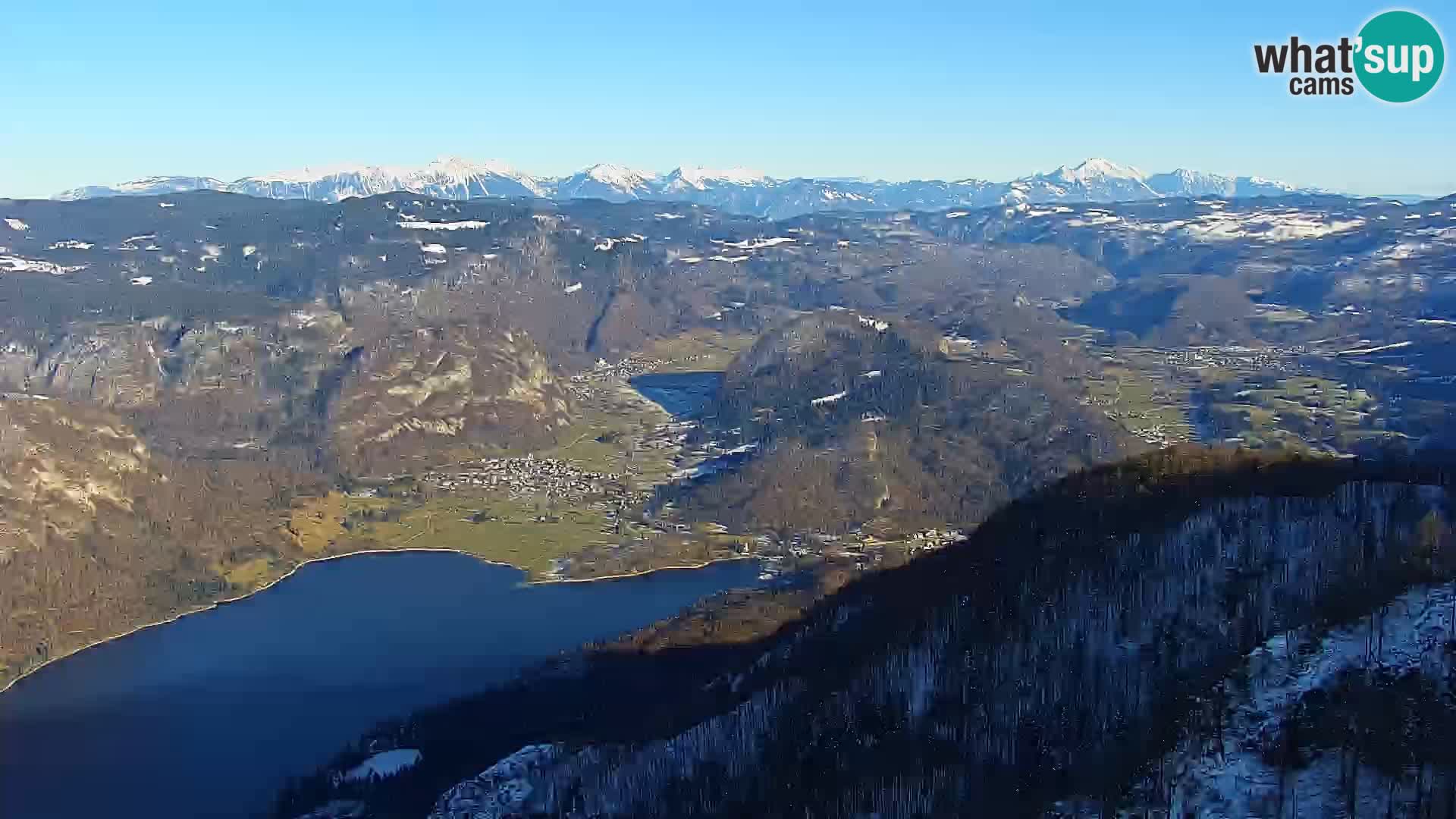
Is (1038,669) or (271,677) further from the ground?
Answer: (1038,669)

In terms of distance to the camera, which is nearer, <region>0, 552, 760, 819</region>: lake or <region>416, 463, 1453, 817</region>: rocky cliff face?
<region>416, 463, 1453, 817</region>: rocky cliff face

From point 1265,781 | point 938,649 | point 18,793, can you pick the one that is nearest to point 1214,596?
point 938,649

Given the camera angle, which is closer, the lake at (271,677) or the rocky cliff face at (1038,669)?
the rocky cliff face at (1038,669)

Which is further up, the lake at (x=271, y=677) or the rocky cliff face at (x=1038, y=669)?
the rocky cliff face at (x=1038, y=669)

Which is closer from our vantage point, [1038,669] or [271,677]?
[1038,669]

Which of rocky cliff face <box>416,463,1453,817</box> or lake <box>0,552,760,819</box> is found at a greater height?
rocky cliff face <box>416,463,1453,817</box>
